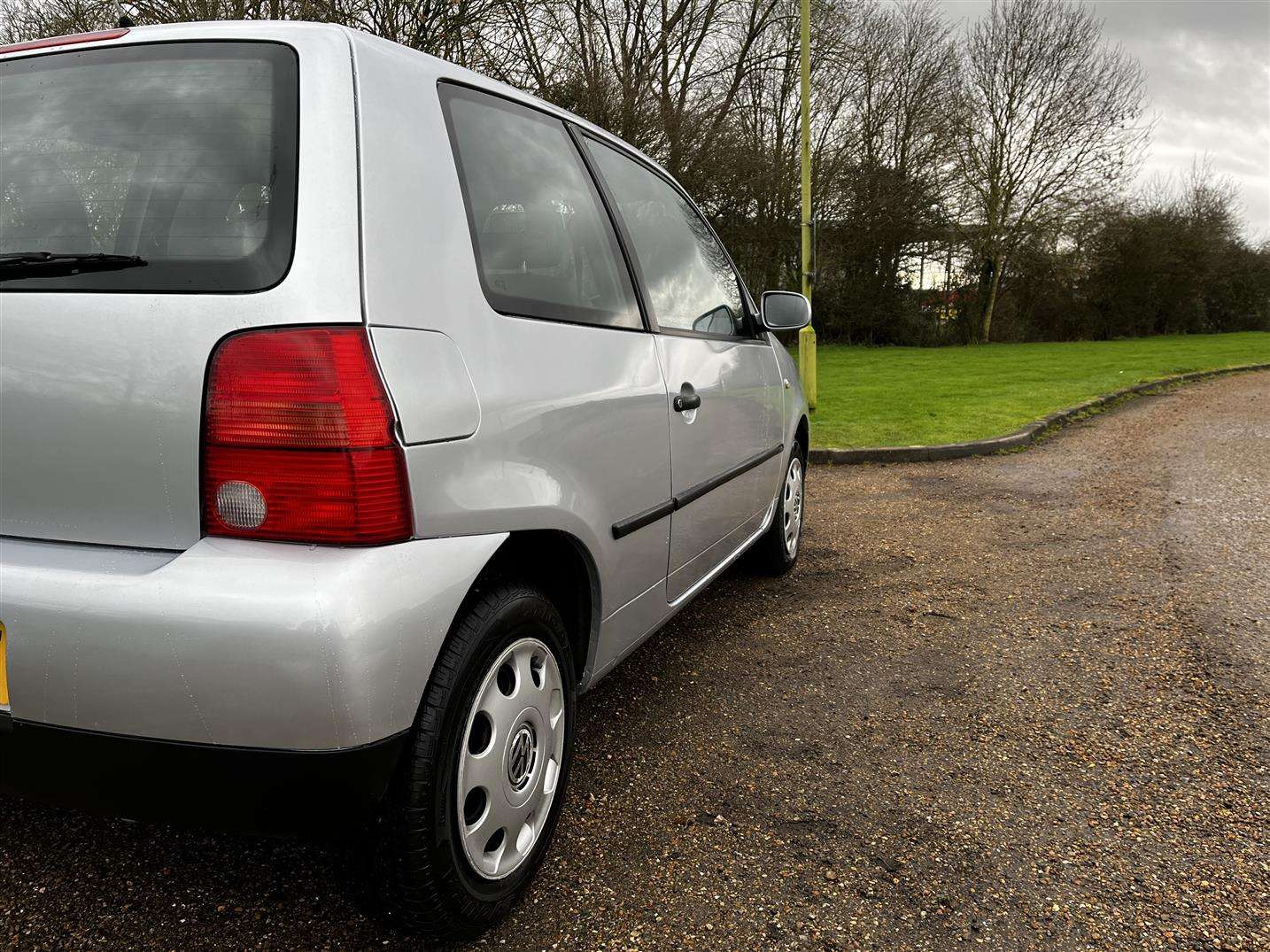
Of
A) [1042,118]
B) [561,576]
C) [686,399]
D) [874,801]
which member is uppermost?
A: [1042,118]

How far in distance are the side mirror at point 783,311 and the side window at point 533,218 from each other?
51.2 inches

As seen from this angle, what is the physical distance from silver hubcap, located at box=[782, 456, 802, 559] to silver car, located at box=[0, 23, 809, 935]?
2.51 metres

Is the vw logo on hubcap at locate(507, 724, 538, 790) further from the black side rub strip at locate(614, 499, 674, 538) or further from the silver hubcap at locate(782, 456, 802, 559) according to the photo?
the silver hubcap at locate(782, 456, 802, 559)

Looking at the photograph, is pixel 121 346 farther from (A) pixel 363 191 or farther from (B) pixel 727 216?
(B) pixel 727 216

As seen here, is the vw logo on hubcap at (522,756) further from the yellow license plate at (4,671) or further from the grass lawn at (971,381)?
the grass lawn at (971,381)

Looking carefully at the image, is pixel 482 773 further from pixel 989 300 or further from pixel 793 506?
pixel 989 300

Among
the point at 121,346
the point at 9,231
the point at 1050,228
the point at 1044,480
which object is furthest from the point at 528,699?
the point at 1050,228

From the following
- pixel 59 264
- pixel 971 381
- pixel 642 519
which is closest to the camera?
pixel 59 264

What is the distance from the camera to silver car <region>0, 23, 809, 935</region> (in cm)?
143

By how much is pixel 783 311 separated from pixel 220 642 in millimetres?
2814

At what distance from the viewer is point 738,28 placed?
22.6m

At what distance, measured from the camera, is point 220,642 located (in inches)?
54.5

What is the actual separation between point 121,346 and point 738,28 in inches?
946

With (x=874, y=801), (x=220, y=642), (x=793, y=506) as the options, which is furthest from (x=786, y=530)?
(x=220, y=642)
